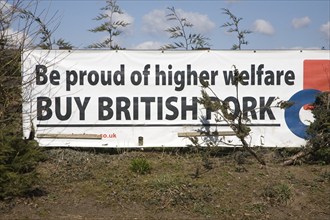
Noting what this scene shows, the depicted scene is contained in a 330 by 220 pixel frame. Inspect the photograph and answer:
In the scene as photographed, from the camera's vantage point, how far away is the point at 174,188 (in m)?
7.37

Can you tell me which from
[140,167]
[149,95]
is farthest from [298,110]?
[140,167]

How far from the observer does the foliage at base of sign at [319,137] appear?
8.88 metres

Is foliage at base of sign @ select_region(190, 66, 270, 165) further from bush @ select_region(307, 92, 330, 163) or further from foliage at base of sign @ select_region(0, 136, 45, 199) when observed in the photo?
foliage at base of sign @ select_region(0, 136, 45, 199)

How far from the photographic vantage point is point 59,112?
30.5ft

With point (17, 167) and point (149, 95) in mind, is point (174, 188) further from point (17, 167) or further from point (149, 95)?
point (149, 95)

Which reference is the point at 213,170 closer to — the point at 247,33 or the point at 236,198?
the point at 236,198

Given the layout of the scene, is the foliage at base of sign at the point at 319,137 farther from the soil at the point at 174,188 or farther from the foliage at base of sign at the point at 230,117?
the foliage at base of sign at the point at 230,117

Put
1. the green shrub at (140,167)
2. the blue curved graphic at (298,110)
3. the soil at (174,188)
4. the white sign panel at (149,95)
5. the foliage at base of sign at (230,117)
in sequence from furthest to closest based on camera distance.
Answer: the blue curved graphic at (298,110), the white sign panel at (149,95), the foliage at base of sign at (230,117), the green shrub at (140,167), the soil at (174,188)

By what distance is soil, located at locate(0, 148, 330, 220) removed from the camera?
267 inches

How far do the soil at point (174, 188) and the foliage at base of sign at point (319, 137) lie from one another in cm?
19

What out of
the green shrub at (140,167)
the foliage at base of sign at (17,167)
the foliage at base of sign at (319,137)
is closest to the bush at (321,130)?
the foliage at base of sign at (319,137)

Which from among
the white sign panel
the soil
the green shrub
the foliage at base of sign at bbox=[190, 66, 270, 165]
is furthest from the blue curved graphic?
the green shrub

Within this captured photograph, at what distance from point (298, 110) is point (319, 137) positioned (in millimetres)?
897

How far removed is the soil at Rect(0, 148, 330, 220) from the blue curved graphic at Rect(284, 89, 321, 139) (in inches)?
29.2
